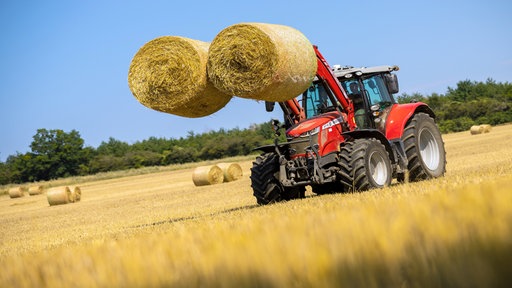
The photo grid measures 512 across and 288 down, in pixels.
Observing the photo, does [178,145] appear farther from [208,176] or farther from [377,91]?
[377,91]

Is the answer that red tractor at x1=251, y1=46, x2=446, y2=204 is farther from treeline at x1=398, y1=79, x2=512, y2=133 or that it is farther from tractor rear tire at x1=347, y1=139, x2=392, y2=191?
treeline at x1=398, y1=79, x2=512, y2=133

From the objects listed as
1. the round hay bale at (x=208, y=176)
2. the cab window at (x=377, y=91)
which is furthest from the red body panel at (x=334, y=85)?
the round hay bale at (x=208, y=176)

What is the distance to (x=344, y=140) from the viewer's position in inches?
421

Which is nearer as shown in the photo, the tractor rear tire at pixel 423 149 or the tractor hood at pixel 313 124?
the tractor hood at pixel 313 124

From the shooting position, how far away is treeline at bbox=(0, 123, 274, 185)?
198 ft

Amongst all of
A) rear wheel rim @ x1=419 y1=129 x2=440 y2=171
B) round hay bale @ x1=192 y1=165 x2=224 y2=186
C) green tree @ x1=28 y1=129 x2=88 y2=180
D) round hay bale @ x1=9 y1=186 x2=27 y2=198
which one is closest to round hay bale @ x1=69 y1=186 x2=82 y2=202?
round hay bale @ x1=192 y1=165 x2=224 y2=186

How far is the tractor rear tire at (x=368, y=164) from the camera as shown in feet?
32.2

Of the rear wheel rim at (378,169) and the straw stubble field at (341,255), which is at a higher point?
the straw stubble field at (341,255)

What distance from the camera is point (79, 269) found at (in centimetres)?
218

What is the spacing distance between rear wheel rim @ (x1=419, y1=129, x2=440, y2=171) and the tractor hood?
91.0 inches

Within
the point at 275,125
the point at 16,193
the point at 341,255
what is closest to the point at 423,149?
→ the point at 275,125

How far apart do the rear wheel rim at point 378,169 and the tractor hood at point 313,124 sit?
83 centimetres

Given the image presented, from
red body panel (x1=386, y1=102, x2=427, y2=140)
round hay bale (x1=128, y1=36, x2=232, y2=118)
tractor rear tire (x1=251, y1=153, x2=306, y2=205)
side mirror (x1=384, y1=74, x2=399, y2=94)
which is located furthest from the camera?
side mirror (x1=384, y1=74, x2=399, y2=94)

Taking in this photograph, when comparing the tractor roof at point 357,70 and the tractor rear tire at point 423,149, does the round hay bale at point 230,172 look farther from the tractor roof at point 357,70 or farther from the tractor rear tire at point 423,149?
the tractor roof at point 357,70
